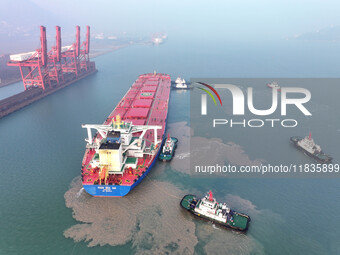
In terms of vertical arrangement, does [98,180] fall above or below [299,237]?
above

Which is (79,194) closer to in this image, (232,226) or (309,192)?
(232,226)

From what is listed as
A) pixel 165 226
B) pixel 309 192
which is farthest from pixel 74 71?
pixel 309 192

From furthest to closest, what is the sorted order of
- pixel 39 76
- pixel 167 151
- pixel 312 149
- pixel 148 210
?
pixel 39 76, pixel 312 149, pixel 167 151, pixel 148 210

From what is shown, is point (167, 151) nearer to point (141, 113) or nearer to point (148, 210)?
point (148, 210)

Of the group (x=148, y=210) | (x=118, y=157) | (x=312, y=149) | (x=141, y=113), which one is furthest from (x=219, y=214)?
(x=141, y=113)

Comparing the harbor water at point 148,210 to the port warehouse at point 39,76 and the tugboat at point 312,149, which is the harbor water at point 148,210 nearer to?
the tugboat at point 312,149

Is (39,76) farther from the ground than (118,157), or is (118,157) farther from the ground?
(39,76)
